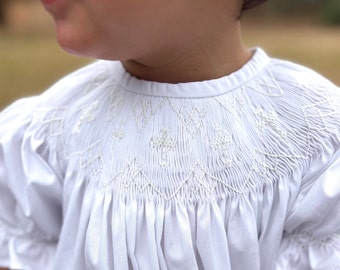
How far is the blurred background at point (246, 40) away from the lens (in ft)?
7.80

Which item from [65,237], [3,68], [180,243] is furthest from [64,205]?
[3,68]

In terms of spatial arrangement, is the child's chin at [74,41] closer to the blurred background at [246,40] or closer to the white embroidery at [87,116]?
the white embroidery at [87,116]

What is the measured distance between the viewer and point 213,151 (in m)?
0.73

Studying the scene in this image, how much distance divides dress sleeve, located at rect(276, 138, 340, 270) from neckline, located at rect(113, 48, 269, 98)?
120 mm

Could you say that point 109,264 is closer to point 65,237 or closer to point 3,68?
point 65,237

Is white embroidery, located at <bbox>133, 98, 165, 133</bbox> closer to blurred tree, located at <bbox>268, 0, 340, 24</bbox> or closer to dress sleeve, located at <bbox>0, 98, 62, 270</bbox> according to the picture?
dress sleeve, located at <bbox>0, 98, 62, 270</bbox>

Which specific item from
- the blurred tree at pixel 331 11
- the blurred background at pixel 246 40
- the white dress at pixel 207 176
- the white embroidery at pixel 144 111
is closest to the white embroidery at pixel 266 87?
the white dress at pixel 207 176

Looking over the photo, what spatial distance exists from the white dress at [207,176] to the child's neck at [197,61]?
0.01 metres

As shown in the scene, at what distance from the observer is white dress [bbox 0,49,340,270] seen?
723mm

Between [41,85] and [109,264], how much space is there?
167 cm

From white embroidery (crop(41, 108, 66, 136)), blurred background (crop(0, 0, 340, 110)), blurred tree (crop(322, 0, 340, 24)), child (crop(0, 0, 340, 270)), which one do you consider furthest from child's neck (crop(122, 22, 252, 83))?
blurred tree (crop(322, 0, 340, 24))

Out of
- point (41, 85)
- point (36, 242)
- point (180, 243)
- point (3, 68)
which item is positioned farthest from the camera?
point (3, 68)

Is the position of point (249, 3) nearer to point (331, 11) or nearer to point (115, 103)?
point (115, 103)

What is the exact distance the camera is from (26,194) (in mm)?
789
